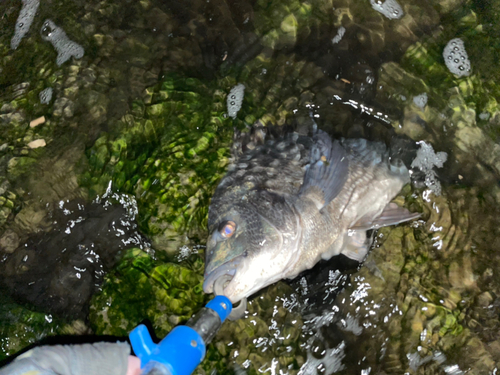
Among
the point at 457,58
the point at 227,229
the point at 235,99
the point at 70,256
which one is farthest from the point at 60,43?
the point at 457,58

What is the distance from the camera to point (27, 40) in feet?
14.7

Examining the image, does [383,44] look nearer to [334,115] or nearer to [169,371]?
[334,115]

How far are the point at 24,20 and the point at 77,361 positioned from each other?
445 cm

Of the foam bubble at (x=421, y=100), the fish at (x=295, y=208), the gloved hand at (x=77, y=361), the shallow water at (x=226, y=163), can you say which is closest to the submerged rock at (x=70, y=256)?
the shallow water at (x=226, y=163)

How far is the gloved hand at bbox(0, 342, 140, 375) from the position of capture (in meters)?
1.80

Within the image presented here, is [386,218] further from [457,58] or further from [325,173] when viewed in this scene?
[457,58]

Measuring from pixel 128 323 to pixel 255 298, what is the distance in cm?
110

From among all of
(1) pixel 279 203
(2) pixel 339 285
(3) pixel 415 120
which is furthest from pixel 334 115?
(2) pixel 339 285

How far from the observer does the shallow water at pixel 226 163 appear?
123 inches

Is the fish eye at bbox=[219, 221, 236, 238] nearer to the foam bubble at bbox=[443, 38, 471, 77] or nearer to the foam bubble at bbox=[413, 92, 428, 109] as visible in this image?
the foam bubble at bbox=[413, 92, 428, 109]

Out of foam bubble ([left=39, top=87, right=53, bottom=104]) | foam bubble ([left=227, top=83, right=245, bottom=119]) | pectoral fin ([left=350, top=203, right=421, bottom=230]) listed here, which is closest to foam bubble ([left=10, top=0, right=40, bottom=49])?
foam bubble ([left=39, top=87, right=53, bottom=104])

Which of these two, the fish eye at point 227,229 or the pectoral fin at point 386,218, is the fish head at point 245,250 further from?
the pectoral fin at point 386,218

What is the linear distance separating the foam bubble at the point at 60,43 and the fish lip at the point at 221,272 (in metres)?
3.13

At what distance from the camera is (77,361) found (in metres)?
1.97
